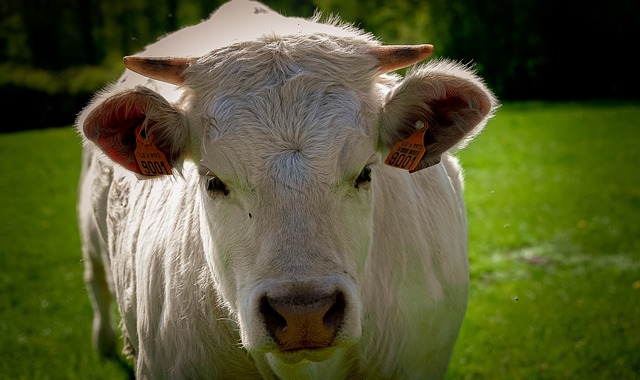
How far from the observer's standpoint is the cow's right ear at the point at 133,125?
2.64m

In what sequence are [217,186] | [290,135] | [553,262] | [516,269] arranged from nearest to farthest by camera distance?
[290,135] < [217,186] < [516,269] < [553,262]

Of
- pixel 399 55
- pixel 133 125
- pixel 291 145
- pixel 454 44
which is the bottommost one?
pixel 454 44

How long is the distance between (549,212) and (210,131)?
9.10 m

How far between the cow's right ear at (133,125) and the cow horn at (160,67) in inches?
3.2

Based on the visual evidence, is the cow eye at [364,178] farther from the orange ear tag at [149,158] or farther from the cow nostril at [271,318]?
the orange ear tag at [149,158]

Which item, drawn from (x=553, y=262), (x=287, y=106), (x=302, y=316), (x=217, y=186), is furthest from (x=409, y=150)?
(x=553, y=262)

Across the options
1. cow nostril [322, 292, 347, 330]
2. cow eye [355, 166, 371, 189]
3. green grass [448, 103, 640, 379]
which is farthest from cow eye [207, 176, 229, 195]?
green grass [448, 103, 640, 379]

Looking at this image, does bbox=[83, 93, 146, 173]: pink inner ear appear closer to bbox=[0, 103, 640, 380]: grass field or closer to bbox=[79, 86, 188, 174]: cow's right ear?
bbox=[79, 86, 188, 174]: cow's right ear

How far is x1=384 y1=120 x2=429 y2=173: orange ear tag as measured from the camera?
2.82m

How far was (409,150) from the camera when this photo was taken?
9.30 feet

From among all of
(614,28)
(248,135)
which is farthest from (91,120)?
(614,28)

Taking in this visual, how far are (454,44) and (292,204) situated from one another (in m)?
32.7

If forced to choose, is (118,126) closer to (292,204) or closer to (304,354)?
(292,204)

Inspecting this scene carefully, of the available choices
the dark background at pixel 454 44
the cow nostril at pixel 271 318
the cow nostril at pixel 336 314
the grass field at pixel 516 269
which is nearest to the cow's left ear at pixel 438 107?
the cow nostril at pixel 336 314
